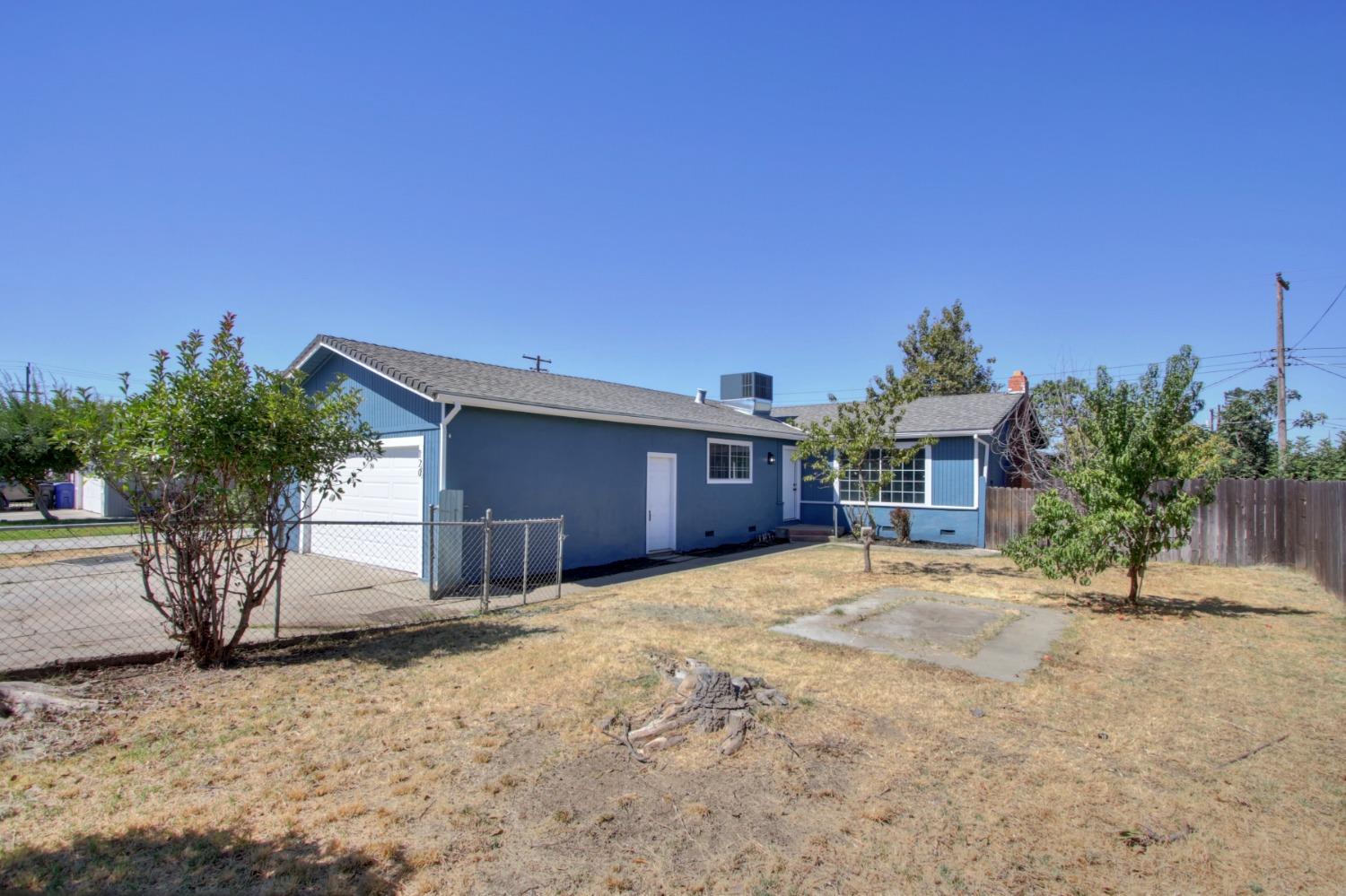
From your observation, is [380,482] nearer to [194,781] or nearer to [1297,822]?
[194,781]

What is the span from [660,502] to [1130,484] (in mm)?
8491

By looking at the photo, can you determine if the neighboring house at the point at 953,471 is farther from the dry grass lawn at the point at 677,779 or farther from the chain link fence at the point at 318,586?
the dry grass lawn at the point at 677,779

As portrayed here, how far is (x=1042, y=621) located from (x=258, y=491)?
9035mm

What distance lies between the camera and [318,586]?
10016mm

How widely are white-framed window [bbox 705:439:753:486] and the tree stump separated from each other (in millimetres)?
10363

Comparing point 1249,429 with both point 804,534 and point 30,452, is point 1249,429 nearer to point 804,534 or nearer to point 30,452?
point 804,534

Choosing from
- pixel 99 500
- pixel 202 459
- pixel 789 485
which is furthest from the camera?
pixel 99 500

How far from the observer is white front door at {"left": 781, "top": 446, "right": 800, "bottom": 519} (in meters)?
18.6

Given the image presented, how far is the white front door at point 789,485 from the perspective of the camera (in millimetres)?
18578

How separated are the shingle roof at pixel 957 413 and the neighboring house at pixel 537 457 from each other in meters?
3.01

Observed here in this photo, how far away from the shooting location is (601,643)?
6.69 m

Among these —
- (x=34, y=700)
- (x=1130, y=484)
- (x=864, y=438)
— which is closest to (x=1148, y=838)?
(x=1130, y=484)

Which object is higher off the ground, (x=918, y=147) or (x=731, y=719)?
(x=918, y=147)

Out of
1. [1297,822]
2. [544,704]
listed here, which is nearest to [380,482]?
[544,704]
